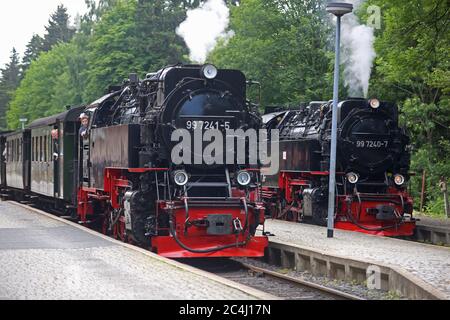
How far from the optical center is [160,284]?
10141mm

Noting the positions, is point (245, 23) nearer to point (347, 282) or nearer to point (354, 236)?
point (354, 236)

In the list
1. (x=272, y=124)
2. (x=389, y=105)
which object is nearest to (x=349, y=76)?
(x=272, y=124)

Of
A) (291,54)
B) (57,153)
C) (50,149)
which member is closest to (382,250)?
(57,153)

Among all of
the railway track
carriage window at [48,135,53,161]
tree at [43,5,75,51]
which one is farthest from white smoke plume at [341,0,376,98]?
tree at [43,5,75,51]

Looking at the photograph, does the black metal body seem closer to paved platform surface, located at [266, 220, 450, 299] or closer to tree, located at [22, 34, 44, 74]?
paved platform surface, located at [266, 220, 450, 299]

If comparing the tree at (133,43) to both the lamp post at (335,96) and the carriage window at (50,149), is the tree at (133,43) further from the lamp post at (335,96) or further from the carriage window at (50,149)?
the lamp post at (335,96)

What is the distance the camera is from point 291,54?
35.8m

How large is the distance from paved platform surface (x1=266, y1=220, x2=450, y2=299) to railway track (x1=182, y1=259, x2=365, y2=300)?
100 centimetres

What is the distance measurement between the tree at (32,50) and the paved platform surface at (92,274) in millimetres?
98893

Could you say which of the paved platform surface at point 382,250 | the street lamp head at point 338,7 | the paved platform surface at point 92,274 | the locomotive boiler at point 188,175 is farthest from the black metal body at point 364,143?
the paved platform surface at point 92,274

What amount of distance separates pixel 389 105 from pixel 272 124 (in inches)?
187

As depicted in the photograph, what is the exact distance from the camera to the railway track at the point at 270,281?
453 inches

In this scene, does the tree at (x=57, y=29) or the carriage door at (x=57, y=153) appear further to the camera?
the tree at (x=57, y=29)

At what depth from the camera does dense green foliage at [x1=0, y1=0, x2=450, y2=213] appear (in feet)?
64.0
